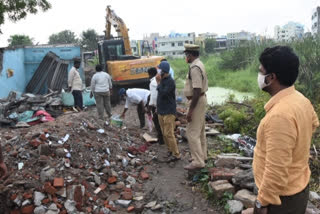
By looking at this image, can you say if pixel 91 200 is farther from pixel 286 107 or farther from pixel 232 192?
pixel 286 107

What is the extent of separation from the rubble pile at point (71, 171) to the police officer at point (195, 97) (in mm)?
994

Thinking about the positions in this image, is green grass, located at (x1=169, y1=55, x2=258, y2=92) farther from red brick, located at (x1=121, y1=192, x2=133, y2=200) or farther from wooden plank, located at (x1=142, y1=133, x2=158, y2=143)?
red brick, located at (x1=121, y1=192, x2=133, y2=200)

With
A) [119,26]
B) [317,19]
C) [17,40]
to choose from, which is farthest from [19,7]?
[317,19]

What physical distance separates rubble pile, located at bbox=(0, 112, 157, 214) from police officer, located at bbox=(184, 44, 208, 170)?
3.26ft

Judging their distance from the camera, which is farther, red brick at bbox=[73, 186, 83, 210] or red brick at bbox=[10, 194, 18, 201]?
red brick at bbox=[73, 186, 83, 210]

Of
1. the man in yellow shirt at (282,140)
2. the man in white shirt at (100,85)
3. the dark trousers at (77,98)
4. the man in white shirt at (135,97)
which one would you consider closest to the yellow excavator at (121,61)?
the dark trousers at (77,98)

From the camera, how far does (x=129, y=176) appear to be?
4.84 metres

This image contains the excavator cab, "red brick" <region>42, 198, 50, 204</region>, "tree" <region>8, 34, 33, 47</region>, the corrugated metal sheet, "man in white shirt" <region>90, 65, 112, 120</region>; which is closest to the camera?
"red brick" <region>42, 198, 50, 204</region>

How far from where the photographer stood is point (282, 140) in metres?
1.65

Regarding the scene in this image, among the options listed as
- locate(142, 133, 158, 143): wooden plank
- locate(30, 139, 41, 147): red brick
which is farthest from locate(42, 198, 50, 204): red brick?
locate(142, 133, 158, 143): wooden plank

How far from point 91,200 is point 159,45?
6626 centimetres

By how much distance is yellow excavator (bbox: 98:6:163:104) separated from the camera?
10727mm

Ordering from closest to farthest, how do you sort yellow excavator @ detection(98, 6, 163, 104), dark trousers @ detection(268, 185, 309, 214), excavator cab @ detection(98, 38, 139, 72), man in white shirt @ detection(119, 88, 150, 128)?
dark trousers @ detection(268, 185, 309, 214)
man in white shirt @ detection(119, 88, 150, 128)
yellow excavator @ detection(98, 6, 163, 104)
excavator cab @ detection(98, 38, 139, 72)

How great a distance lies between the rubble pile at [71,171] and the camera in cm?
380
